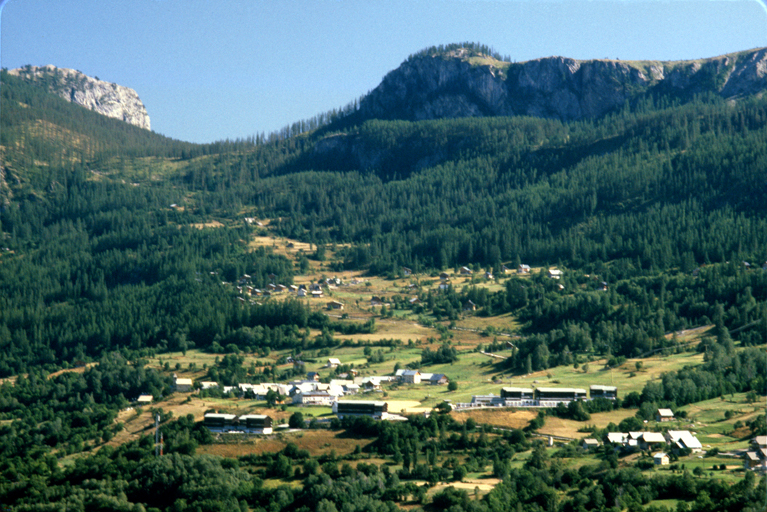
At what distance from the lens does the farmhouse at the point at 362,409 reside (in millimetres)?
67562

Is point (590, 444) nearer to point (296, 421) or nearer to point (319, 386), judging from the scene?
point (296, 421)

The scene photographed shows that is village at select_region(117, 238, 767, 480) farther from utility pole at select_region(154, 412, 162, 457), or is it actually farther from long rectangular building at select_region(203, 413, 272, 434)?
utility pole at select_region(154, 412, 162, 457)

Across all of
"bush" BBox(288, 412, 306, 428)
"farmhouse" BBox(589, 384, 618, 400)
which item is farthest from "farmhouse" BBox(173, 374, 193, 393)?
"farmhouse" BBox(589, 384, 618, 400)

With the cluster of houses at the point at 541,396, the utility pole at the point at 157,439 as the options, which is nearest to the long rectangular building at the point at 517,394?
the cluster of houses at the point at 541,396

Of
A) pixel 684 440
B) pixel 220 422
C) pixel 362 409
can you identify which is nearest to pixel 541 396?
pixel 362 409

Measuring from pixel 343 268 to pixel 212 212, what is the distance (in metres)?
43.6

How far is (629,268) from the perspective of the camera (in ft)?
407

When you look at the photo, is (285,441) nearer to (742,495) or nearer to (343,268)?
(742,495)

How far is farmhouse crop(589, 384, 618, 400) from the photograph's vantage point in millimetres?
70562

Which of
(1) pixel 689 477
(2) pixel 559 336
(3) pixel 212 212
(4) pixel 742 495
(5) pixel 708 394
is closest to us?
(4) pixel 742 495

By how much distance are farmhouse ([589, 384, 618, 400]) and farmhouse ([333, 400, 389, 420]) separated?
52.2 feet

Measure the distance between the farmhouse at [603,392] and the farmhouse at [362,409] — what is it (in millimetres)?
15907

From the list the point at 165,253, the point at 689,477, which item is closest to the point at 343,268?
the point at 165,253

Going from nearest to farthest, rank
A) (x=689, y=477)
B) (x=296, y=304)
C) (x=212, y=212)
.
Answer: (x=689, y=477) < (x=296, y=304) < (x=212, y=212)
